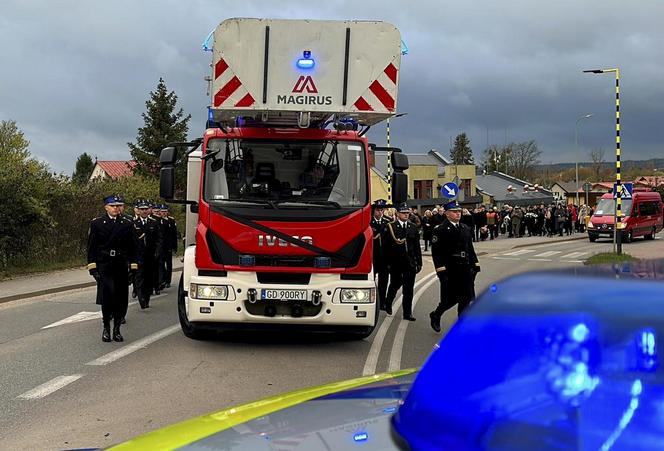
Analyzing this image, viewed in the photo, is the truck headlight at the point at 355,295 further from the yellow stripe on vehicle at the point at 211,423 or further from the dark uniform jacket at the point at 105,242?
the yellow stripe on vehicle at the point at 211,423

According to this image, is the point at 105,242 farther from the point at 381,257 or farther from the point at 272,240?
the point at 381,257

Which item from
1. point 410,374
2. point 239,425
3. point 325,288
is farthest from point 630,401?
point 325,288

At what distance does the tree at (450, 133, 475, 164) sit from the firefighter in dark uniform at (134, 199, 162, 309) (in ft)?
368

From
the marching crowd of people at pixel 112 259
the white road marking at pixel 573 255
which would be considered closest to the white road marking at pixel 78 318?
the marching crowd of people at pixel 112 259

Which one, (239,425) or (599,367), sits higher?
(599,367)

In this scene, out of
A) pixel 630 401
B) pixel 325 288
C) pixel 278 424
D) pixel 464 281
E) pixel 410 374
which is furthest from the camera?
pixel 464 281

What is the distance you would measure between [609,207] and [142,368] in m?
30.8

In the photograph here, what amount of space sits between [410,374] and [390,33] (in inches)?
219

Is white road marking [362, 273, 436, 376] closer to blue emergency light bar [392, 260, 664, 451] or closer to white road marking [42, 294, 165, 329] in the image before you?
blue emergency light bar [392, 260, 664, 451]

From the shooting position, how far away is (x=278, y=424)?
6.98 feet

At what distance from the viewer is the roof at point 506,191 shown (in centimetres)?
7431

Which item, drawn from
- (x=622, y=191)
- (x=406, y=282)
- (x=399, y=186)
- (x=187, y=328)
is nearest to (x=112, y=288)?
(x=187, y=328)

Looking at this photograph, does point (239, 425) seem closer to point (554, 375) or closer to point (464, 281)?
point (554, 375)

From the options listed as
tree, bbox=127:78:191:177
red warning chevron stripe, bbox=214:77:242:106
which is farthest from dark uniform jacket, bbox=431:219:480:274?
tree, bbox=127:78:191:177
